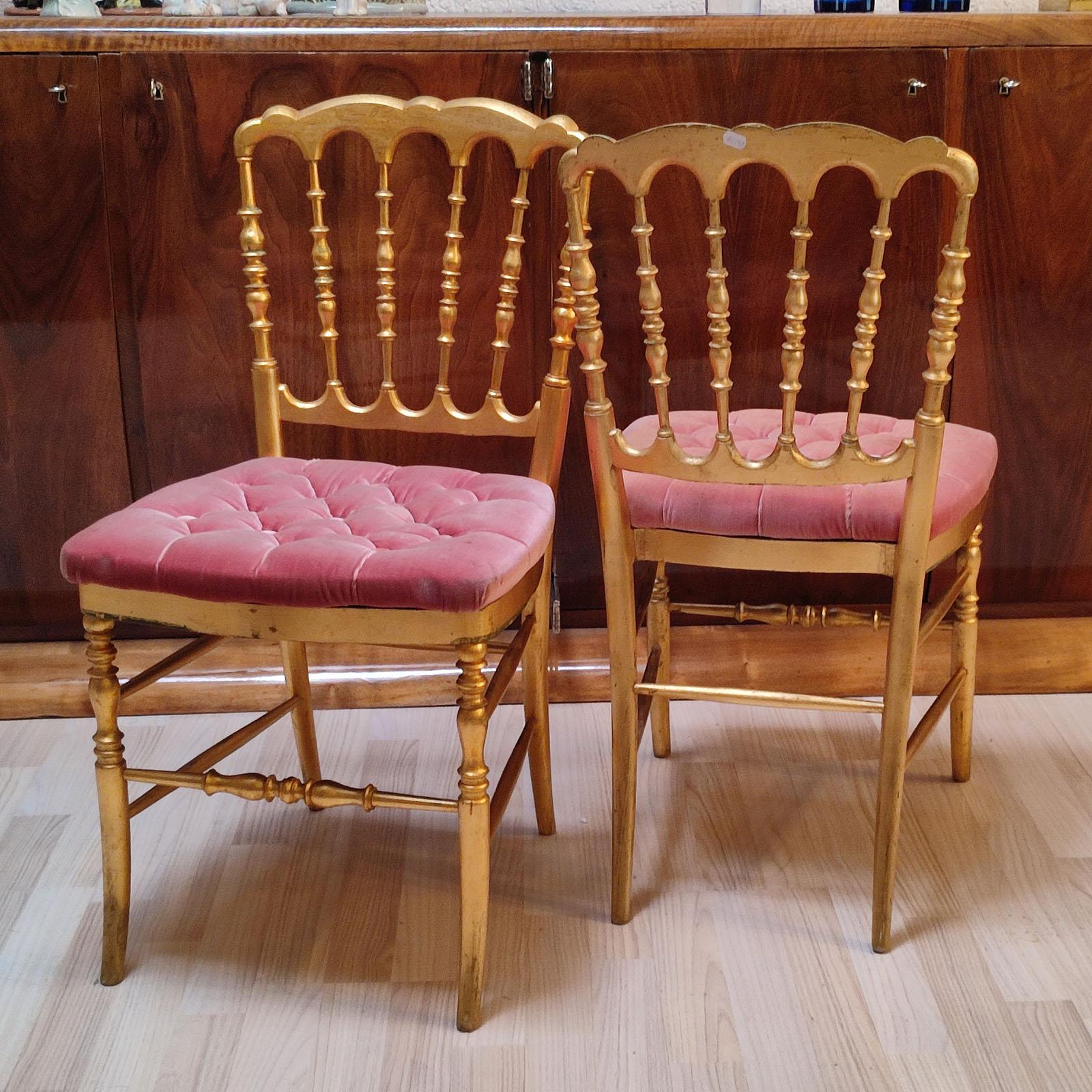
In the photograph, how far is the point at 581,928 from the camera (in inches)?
57.1

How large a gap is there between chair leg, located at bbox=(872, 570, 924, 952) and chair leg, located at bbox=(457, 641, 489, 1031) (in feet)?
1.37

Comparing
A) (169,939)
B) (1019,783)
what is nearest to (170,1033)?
(169,939)

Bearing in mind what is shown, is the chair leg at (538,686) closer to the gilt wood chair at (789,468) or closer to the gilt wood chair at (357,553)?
the gilt wood chair at (357,553)

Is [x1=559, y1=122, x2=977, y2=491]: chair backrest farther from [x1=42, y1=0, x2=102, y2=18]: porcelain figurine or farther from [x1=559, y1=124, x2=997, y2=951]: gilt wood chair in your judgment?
[x1=42, y1=0, x2=102, y2=18]: porcelain figurine

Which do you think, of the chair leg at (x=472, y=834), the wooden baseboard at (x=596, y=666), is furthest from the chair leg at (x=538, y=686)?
the wooden baseboard at (x=596, y=666)

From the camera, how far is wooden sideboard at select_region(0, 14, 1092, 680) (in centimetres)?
170

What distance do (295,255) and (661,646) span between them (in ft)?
2.45

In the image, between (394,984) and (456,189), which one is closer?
(394,984)

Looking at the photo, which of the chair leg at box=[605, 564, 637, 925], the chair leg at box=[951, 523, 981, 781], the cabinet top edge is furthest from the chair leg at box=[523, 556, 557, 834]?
the cabinet top edge

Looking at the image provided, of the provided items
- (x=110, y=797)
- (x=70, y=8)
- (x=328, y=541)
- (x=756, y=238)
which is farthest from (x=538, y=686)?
(x=70, y=8)

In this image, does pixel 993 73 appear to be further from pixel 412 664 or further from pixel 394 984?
pixel 394 984

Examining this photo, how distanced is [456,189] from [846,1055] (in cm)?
101

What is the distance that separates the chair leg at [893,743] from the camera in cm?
130

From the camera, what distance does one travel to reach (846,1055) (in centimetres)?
124
